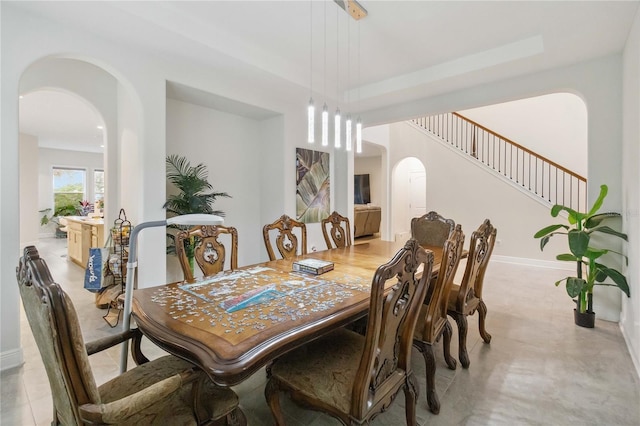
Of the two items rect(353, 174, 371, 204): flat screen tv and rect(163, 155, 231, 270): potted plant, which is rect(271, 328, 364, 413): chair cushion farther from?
rect(353, 174, 371, 204): flat screen tv

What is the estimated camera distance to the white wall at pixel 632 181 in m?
2.30

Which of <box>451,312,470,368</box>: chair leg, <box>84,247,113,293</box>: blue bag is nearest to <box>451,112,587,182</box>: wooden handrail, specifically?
<box>451,312,470,368</box>: chair leg

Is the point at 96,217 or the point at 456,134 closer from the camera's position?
the point at 96,217

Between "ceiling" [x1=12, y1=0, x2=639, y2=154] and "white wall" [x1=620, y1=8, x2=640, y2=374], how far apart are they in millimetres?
363

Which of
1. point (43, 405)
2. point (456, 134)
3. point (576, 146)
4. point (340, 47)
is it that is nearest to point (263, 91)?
point (340, 47)

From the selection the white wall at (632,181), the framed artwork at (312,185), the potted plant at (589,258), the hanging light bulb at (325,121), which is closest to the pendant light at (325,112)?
the hanging light bulb at (325,121)

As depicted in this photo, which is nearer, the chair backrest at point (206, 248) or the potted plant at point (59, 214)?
the chair backrest at point (206, 248)

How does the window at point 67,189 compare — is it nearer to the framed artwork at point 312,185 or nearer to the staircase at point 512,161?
the framed artwork at point 312,185

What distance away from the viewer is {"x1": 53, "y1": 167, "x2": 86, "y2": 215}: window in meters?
8.91

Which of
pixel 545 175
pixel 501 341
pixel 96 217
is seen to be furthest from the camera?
pixel 545 175

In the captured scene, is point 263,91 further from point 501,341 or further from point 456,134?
point 456,134

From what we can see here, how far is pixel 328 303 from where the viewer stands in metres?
1.49

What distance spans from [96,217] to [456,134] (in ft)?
25.2

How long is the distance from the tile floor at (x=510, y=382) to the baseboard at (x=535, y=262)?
2.70 meters
